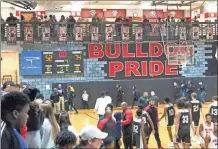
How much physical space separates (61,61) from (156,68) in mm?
5268

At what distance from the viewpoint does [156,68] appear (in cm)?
2030

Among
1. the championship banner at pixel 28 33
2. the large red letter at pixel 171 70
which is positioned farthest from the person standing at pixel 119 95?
the championship banner at pixel 28 33

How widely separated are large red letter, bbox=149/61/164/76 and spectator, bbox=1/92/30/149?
1816cm

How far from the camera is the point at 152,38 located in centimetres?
1770

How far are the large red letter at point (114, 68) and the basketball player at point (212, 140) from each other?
40.8 feet

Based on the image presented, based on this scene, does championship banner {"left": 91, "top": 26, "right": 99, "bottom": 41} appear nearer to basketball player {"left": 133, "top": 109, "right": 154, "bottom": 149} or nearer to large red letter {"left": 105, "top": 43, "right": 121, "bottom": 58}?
large red letter {"left": 105, "top": 43, "right": 121, "bottom": 58}

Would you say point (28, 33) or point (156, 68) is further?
point (156, 68)

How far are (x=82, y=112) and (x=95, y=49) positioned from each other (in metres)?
3.40

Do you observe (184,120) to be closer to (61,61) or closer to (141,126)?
(141,126)

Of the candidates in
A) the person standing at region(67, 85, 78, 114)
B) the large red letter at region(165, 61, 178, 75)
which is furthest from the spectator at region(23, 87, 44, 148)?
the large red letter at region(165, 61, 178, 75)

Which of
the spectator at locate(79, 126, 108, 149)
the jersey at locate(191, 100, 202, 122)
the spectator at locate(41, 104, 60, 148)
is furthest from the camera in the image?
the jersey at locate(191, 100, 202, 122)

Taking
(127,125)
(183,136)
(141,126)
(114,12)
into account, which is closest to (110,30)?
(114,12)

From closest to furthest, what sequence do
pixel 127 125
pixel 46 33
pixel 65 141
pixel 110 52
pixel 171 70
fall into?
1. pixel 65 141
2. pixel 127 125
3. pixel 46 33
4. pixel 110 52
5. pixel 171 70

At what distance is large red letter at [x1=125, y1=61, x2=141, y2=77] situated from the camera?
19922 millimetres
